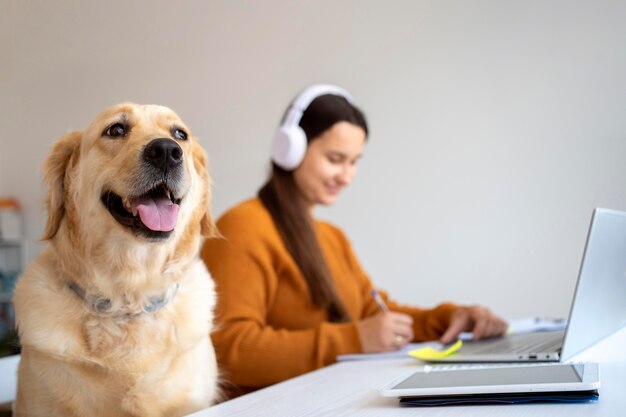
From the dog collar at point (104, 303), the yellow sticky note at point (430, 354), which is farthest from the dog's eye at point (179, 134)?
the yellow sticky note at point (430, 354)

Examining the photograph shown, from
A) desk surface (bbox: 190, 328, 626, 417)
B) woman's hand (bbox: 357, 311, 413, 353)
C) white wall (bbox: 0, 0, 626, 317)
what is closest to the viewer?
desk surface (bbox: 190, 328, 626, 417)

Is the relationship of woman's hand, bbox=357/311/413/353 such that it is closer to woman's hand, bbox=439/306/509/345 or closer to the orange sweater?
the orange sweater

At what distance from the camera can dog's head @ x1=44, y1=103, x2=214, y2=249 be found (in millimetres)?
1115

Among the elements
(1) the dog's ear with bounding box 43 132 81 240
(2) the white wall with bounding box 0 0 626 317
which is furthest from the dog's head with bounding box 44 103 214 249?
(2) the white wall with bounding box 0 0 626 317

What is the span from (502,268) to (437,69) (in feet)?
3.13

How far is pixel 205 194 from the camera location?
4.37ft

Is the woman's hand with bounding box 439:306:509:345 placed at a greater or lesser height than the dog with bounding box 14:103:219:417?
lesser

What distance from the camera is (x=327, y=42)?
3.11 m

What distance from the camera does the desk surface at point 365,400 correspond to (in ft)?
2.32

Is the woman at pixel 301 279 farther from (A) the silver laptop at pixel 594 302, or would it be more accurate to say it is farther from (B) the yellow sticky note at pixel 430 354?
(A) the silver laptop at pixel 594 302

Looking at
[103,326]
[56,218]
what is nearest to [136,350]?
[103,326]

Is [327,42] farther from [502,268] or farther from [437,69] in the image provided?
[502,268]

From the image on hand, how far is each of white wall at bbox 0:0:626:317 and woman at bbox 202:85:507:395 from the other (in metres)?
0.81

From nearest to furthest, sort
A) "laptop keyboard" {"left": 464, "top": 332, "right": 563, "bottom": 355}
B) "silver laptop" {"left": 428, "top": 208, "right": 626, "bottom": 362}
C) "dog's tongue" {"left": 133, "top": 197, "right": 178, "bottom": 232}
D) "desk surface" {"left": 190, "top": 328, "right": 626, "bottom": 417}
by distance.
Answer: "desk surface" {"left": 190, "top": 328, "right": 626, "bottom": 417} < "silver laptop" {"left": 428, "top": 208, "right": 626, "bottom": 362} < "dog's tongue" {"left": 133, "top": 197, "right": 178, "bottom": 232} < "laptop keyboard" {"left": 464, "top": 332, "right": 563, "bottom": 355}
